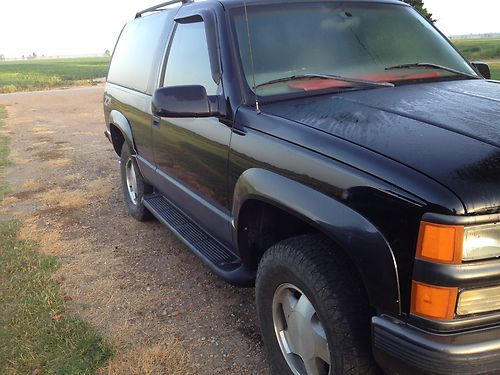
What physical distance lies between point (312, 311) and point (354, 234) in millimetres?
545

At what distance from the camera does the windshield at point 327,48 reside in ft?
9.29

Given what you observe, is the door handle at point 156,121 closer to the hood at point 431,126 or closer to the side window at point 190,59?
the side window at point 190,59

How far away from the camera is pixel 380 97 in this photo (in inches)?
101

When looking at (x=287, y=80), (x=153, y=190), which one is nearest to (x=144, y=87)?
(x=153, y=190)

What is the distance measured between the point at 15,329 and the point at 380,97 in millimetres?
2664

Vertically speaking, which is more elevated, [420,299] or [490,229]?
[490,229]

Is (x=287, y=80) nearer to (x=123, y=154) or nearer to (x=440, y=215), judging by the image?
(x=440, y=215)

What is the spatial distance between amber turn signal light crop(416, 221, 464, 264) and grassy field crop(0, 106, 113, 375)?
6.68 feet

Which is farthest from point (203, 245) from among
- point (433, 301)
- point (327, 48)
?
point (433, 301)

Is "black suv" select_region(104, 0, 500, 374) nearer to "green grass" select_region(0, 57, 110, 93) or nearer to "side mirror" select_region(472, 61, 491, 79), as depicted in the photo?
"side mirror" select_region(472, 61, 491, 79)

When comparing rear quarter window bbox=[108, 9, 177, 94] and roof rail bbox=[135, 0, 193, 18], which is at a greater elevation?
roof rail bbox=[135, 0, 193, 18]

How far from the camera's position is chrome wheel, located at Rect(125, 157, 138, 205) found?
5.20 metres

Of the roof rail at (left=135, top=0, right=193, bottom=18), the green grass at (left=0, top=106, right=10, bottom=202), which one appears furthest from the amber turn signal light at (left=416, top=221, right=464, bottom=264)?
the green grass at (left=0, top=106, right=10, bottom=202)

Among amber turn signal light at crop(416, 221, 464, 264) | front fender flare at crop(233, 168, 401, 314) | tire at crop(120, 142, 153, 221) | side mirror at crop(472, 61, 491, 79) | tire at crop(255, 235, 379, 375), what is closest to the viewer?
amber turn signal light at crop(416, 221, 464, 264)
